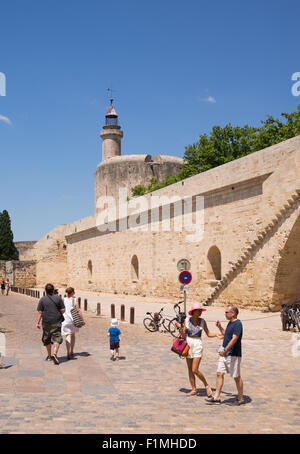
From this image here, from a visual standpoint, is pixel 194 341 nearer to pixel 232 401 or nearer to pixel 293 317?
pixel 232 401

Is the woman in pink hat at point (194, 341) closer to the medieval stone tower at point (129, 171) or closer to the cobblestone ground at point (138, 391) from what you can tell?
the cobblestone ground at point (138, 391)

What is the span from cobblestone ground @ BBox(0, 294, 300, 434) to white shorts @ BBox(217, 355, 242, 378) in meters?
0.37

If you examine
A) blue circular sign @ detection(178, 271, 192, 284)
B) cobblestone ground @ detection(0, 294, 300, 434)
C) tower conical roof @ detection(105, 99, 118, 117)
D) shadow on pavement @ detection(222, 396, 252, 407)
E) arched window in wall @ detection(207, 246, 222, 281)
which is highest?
tower conical roof @ detection(105, 99, 118, 117)

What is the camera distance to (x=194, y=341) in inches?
242

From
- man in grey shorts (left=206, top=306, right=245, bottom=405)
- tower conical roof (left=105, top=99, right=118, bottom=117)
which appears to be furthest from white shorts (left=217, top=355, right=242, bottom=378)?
tower conical roof (left=105, top=99, right=118, bottom=117)

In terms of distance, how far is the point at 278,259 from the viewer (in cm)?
1568

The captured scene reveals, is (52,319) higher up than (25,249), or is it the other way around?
(25,249)

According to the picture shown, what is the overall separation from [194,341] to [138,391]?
0.98 m

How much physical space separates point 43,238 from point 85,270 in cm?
746

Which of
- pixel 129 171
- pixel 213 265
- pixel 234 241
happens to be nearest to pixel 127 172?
pixel 129 171

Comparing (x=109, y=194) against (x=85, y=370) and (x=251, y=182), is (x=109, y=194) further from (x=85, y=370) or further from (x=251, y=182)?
(x=85, y=370)

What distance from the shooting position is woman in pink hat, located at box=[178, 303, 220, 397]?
6.03 m

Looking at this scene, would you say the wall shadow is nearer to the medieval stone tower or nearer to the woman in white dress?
the woman in white dress
